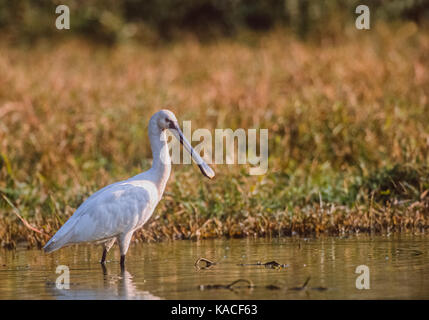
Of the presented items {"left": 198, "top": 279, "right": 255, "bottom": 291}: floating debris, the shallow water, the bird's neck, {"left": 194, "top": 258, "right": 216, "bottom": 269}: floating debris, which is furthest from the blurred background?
{"left": 198, "top": 279, "right": 255, "bottom": 291}: floating debris

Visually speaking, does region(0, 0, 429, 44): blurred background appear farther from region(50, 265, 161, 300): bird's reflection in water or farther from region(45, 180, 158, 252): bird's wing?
region(50, 265, 161, 300): bird's reflection in water

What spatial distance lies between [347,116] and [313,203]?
305cm

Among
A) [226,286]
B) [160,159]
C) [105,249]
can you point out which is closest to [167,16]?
[160,159]

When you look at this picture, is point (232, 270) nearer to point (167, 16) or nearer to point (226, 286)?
point (226, 286)

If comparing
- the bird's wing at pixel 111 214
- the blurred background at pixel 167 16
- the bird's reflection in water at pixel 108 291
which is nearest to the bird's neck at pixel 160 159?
the bird's wing at pixel 111 214

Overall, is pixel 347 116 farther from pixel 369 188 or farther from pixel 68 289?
pixel 68 289

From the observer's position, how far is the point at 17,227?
9.85 m

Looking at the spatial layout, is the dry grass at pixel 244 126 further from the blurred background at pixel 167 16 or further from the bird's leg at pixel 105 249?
the blurred background at pixel 167 16

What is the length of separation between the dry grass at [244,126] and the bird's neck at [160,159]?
1.15 m

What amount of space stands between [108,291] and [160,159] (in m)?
2.20

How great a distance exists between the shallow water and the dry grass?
675 millimetres

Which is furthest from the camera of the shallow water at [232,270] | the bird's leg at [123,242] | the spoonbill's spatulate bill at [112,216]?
the bird's leg at [123,242]

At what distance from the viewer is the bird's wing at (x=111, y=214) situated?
8.05m

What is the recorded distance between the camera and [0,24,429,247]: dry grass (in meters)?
9.80
